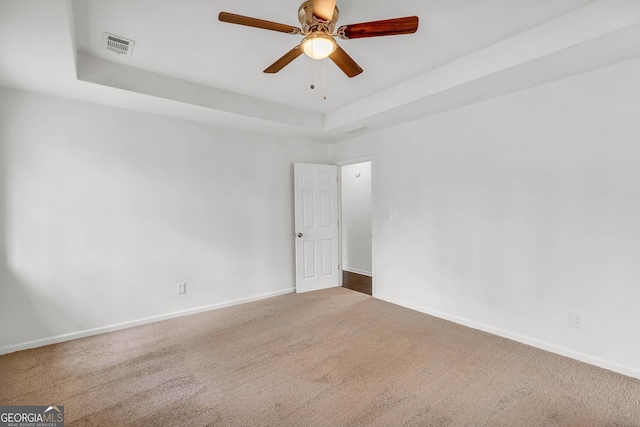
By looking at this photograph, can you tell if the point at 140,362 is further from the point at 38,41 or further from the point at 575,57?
the point at 575,57

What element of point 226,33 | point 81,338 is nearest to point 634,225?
point 226,33

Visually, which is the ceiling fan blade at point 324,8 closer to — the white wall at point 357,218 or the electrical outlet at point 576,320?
the electrical outlet at point 576,320

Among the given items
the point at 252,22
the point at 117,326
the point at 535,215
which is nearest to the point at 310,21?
the point at 252,22

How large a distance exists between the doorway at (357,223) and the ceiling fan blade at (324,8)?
412 centimetres

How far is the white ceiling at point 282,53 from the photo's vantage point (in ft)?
6.38

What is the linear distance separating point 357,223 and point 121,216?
13.5 feet

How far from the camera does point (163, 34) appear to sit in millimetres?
2270

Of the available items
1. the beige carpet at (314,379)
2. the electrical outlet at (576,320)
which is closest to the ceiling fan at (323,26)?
the beige carpet at (314,379)

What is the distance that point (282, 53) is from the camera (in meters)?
2.56

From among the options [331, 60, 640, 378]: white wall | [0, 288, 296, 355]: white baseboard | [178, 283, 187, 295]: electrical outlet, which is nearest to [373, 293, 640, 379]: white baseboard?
[331, 60, 640, 378]: white wall

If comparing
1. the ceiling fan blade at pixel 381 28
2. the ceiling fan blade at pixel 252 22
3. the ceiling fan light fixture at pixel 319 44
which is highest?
the ceiling fan blade at pixel 252 22

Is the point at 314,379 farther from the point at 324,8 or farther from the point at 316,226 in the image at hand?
the point at 316,226

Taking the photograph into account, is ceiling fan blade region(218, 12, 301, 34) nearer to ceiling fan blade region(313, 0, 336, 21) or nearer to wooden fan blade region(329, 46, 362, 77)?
ceiling fan blade region(313, 0, 336, 21)

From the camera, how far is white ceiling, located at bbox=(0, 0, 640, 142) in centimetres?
194
